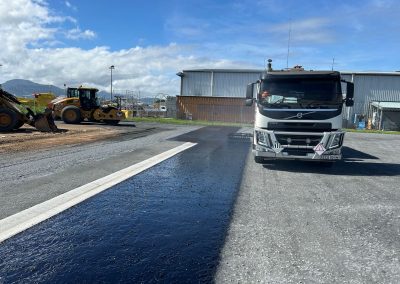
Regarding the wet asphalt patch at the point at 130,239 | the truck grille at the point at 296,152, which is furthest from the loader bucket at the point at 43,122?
the truck grille at the point at 296,152

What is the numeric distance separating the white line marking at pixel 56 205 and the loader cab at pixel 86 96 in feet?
62.5

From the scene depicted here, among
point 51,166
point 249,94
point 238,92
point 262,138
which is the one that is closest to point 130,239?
point 51,166

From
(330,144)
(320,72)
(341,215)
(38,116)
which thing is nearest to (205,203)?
(341,215)

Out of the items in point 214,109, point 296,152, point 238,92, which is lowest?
point 296,152

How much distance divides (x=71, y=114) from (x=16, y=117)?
306 inches

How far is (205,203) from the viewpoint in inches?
236

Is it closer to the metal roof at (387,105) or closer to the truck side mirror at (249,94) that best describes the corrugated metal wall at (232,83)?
the metal roof at (387,105)

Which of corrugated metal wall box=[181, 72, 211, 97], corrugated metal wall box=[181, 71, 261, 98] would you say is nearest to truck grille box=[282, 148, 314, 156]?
corrugated metal wall box=[181, 71, 261, 98]

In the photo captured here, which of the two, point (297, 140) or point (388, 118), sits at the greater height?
point (388, 118)

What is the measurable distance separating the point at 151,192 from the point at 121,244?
246 centimetres

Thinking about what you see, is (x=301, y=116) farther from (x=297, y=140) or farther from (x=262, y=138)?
(x=262, y=138)

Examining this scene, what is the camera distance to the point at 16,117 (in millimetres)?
17797

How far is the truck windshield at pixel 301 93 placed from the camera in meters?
9.33

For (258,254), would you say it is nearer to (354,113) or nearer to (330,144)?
(330,144)
